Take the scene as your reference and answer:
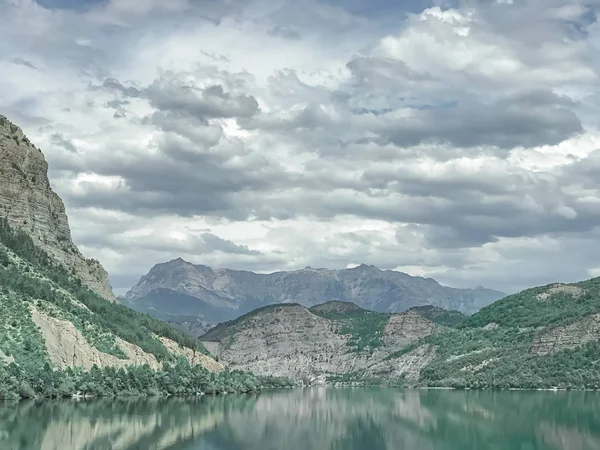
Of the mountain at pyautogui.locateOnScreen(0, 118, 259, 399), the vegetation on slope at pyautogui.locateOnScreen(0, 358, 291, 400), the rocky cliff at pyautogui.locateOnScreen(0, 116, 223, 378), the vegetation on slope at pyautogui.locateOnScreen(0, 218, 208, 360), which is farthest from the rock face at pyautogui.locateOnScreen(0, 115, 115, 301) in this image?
the vegetation on slope at pyautogui.locateOnScreen(0, 358, 291, 400)

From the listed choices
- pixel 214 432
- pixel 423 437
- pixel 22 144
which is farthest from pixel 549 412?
pixel 22 144

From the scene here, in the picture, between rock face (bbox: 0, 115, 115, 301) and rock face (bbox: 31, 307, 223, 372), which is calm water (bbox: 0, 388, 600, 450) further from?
rock face (bbox: 0, 115, 115, 301)

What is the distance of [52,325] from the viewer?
140250 mm

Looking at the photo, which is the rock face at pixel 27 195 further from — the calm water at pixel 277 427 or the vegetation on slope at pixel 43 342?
the calm water at pixel 277 427

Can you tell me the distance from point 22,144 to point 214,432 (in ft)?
400

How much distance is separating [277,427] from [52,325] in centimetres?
5246

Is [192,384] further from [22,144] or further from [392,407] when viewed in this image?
[22,144]

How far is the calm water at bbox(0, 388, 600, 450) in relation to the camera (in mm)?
79750

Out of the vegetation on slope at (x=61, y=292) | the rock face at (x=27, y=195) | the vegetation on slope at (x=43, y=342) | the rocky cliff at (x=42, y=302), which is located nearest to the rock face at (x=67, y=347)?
the rocky cliff at (x=42, y=302)

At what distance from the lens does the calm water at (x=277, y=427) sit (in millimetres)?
79750

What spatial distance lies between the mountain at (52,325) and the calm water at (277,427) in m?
9.51

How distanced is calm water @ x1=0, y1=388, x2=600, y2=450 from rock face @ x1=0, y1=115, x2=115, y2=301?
61.2 m

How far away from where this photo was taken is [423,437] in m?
96.6

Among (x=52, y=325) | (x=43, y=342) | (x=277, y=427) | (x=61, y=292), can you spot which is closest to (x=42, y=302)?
(x=52, y=325)
